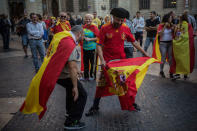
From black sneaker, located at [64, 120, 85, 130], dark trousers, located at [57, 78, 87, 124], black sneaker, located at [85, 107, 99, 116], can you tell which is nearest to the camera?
dark trousers, located at [57, 78, 87, 124]

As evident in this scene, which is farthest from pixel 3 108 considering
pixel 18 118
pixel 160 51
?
pixel 160 51

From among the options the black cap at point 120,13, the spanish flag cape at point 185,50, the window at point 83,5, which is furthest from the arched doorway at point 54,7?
the black cap at point 120,13

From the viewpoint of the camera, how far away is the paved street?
3.85 metres

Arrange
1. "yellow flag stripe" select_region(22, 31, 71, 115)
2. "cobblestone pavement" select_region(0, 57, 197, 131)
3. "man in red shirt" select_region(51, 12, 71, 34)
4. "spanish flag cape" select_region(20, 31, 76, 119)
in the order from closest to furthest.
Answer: "spanish flag cape" select_region(20, 31, 76, 119) < "yellow flag stripe" select_region(22, 31, 71, 115) < "cobblestone pavement" select_region(0, 57, 197, 131) < "man in red shirt" select_region(51, 12, 71, 34)

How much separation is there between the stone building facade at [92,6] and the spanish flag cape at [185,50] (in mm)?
24141

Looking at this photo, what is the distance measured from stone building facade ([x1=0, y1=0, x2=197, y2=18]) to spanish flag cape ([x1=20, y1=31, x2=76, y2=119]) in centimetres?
2588

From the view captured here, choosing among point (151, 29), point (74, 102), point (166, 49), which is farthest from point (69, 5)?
point (74, 102)

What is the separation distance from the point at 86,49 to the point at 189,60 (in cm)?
304

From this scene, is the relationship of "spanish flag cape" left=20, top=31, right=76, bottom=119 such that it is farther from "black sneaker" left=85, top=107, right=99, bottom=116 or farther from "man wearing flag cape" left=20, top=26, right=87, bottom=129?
"black sneaker" left=85, top=107, right=99, bottom=116

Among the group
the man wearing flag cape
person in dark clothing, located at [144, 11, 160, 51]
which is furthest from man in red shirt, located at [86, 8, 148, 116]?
person in dark clothing, located at [144, 11, 160, 51]

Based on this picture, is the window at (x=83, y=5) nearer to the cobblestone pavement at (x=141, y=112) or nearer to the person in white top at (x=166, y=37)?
the person in white top at (x=166, y=37)

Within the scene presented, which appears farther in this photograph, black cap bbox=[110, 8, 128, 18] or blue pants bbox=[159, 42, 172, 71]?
blue pants bbox=[159, 42, 172, 71]

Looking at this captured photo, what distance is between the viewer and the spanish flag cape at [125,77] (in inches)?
150

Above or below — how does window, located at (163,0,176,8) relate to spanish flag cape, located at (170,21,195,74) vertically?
above
